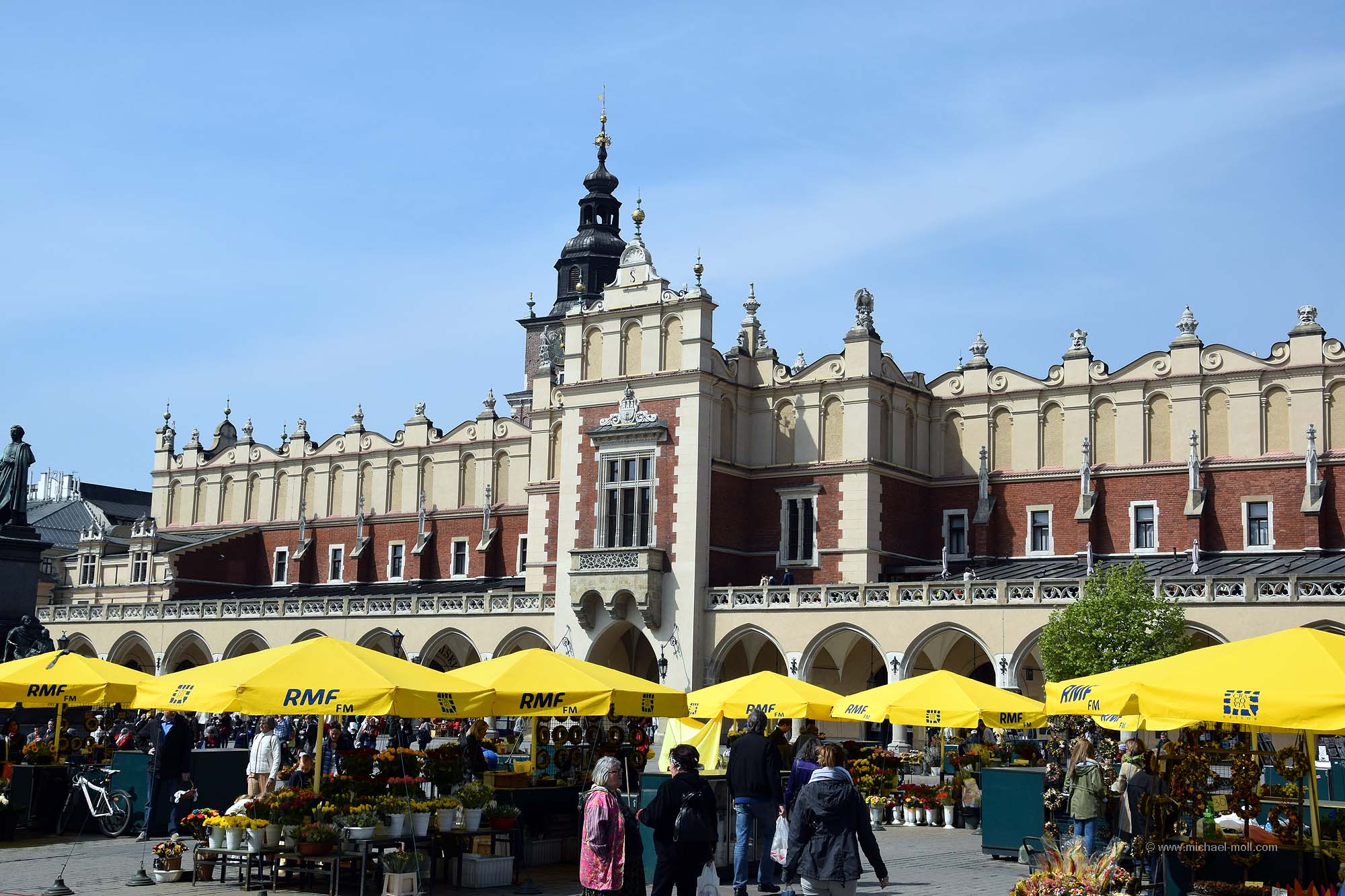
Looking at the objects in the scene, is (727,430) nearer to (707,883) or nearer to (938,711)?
(938,711)

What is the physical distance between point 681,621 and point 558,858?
88.5ft

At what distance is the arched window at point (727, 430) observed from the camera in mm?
48531

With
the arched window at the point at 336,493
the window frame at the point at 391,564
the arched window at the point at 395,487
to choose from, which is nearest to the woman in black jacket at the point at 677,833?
the window frame at the point at 391,564

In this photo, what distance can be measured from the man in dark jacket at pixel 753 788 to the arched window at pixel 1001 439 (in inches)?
1325

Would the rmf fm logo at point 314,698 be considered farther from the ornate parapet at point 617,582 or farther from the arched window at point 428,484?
the arched window at point 428,484

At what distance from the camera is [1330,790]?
2464 centimetres

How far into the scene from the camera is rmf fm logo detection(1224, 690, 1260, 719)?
41.4ft

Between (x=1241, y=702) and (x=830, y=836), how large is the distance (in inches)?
147

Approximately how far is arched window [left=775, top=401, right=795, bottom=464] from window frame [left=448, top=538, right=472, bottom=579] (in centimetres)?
1548

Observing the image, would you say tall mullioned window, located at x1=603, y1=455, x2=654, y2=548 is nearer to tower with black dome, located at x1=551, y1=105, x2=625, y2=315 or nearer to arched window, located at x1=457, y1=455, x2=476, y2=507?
arched window, located at x1=457, y1=455, x2=476, y2=507

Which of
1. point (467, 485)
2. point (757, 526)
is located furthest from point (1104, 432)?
point (467, 485)

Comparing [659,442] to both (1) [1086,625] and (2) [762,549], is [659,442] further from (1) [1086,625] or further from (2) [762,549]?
(1) [1086,625]

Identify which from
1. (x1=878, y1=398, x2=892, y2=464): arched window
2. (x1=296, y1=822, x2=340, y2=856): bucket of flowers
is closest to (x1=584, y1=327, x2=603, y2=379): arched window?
(x1=878, y1=398, x2=892, y2=464): arched window

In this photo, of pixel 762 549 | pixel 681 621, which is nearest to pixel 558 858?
pixel 681 621
